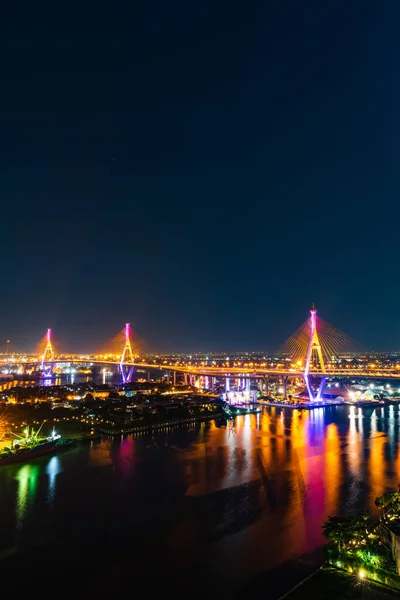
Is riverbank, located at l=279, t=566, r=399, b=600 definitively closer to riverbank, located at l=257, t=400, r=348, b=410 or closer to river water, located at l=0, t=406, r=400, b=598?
river water, located at l=0, t=406, r=400, b=598

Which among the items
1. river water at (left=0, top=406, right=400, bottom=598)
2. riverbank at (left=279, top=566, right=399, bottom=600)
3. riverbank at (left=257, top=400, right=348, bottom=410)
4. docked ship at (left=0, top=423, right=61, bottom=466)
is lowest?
riverbank at (left=257, top=400, right=348, bottom=410)

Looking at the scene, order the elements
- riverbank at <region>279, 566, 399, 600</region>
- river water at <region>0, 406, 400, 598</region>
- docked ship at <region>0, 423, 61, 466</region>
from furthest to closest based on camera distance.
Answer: docked ship at <region>0, 423, 61, 466</region>, river water at <region>0, 406, 400, 598</region>, riverbank at <region>279, 566, 399, 600</region>

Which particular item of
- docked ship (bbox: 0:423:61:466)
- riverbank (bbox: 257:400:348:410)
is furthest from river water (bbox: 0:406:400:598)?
riverbank (bbox: 257:400:348:410)

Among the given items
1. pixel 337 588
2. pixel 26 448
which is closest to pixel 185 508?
pixel 337 588

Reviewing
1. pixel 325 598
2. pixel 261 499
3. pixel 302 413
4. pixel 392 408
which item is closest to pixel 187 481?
pixel 261 499

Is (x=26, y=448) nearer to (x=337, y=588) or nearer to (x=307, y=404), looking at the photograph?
(x=337, y=588)

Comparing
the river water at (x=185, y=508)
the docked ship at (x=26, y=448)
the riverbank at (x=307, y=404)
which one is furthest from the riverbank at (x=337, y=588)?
the riverbank at (x=307, y=404)
